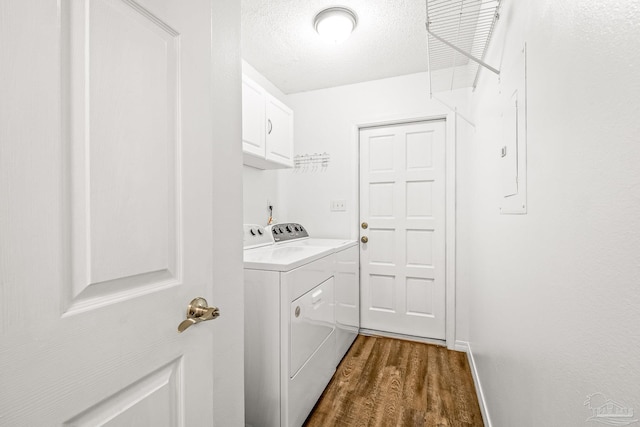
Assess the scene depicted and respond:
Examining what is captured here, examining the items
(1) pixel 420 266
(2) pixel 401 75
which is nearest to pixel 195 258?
(1) pixel 420 266

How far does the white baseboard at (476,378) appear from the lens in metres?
1.54

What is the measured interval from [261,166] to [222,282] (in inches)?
63.8

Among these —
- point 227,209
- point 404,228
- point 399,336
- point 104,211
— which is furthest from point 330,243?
point 104,211

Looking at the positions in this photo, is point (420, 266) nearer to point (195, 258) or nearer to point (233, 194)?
point (233, 194)

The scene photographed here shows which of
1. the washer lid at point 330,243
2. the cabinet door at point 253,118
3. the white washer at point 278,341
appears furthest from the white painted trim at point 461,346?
the cabinet door at point 253,118

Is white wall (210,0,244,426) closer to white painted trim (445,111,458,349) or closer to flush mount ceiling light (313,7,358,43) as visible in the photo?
flush mount ceiling light (313,7,358,43)

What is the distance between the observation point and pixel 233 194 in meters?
1.05

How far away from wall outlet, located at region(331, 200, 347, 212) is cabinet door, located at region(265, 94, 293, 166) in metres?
0.64

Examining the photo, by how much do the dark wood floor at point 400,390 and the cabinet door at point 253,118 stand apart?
170cm

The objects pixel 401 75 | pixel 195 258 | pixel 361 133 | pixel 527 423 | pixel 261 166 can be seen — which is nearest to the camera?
pixel 195 258

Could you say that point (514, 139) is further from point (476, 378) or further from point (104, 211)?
point (476, 378)

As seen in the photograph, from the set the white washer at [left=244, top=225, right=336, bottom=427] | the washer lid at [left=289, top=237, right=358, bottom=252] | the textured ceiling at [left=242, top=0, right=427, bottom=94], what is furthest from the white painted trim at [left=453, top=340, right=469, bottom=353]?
the textured ceiling at [left=242, top=0, right=427, bottom=94]

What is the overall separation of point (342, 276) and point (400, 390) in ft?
2.76

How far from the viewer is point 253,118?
6.47 ft
